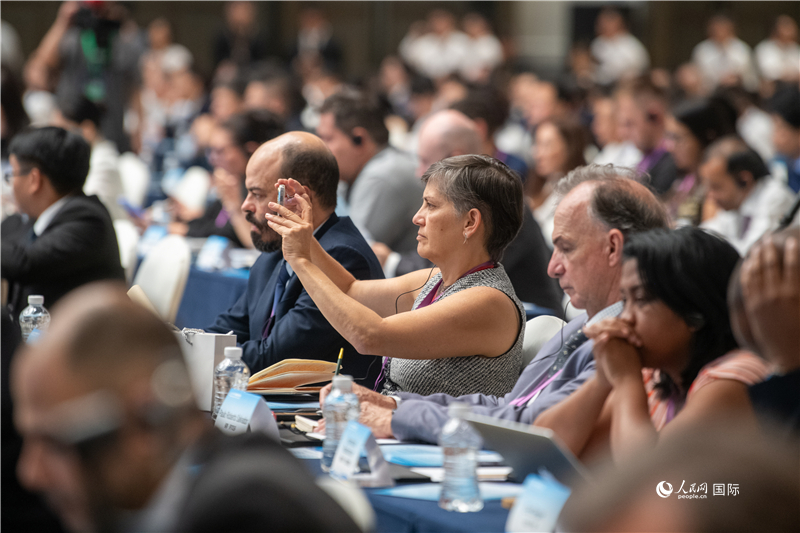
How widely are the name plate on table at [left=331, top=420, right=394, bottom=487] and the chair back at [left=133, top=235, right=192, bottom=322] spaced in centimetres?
222

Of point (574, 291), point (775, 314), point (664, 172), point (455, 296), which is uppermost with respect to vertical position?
point (775, 314)

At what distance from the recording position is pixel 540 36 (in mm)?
15891

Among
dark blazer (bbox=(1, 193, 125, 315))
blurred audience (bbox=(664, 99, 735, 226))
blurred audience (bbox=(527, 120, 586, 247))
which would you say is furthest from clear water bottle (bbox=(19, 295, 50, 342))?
blurred audience (bbox=(664, 99, 735, 226))

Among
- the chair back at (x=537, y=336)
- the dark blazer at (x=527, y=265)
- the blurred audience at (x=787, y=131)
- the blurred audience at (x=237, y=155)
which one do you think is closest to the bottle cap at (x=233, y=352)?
the chair back at (x=537, y=336)

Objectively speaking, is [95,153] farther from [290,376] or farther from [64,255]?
[290,376]

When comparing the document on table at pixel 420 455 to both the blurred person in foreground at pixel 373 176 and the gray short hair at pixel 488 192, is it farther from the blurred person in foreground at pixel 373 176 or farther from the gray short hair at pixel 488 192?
the blurred person in foreground at pixel 373 176

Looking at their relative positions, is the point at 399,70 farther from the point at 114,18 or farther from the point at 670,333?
the point at 670,333

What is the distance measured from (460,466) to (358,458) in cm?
20

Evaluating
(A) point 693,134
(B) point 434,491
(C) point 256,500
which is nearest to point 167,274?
(B) point 434,491

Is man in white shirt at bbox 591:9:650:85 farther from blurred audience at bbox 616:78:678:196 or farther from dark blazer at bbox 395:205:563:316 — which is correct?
dark blazer at bbox 395:205:563:316

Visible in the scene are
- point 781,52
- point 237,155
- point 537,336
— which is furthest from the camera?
point 781,52

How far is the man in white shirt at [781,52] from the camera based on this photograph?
13.0 metres

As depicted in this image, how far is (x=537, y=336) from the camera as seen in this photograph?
260 centimetres

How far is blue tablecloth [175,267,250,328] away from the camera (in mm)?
4195
